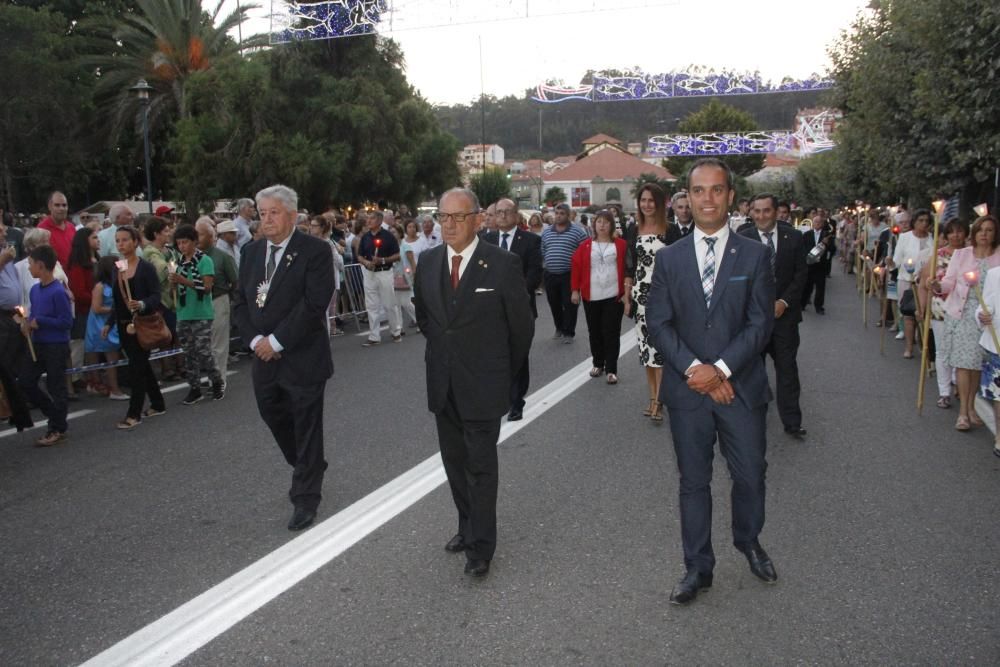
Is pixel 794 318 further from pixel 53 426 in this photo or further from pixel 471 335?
pixel 53 426

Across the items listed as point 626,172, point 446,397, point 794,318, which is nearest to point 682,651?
point 446,397

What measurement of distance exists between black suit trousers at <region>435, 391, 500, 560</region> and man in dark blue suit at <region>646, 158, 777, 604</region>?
2.98 feet

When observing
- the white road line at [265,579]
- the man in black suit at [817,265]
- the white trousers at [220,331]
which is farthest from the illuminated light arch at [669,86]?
the white road line at [265,579]

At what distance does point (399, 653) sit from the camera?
3.52 m

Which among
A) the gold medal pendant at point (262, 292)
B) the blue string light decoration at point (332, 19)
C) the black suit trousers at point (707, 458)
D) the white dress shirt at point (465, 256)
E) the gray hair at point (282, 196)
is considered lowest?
the black suit trousers at point (707, 458)

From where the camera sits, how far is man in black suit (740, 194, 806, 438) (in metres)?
6.95

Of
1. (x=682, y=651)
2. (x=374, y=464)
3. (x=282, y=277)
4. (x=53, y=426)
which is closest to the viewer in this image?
(x=682, y=651)

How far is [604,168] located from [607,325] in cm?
10089

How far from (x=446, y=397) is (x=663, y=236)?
3.70 m

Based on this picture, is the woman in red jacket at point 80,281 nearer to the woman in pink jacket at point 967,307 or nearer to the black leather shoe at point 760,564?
the black leather shoe at point 760,564

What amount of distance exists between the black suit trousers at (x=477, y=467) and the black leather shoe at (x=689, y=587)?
92 cm

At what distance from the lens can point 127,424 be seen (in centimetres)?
750

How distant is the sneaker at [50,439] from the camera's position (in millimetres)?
6930

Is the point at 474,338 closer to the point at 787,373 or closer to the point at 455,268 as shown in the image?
the point at 455,268
